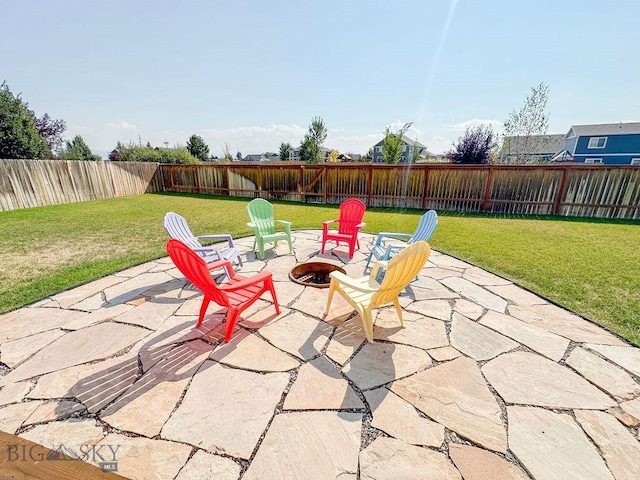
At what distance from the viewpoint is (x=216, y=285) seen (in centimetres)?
218

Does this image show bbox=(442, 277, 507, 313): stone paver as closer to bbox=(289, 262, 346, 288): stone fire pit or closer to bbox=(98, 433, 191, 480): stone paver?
bbox=(289, 262, 346, 288): stone fire pit

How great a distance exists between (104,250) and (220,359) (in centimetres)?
424

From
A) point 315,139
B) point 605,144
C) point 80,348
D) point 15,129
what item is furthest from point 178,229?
point 605,144

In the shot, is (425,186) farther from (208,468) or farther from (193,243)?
(208,468)

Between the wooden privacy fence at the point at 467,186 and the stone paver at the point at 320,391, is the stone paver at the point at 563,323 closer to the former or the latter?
the stone paver at the point at 320,391

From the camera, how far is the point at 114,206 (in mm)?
9609

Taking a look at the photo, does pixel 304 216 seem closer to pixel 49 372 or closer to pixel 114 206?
pixel 49 372

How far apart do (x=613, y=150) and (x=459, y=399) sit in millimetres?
36421

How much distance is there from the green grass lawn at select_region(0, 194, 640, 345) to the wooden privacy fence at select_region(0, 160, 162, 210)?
83cm

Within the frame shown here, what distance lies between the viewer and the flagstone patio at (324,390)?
54.7 inches

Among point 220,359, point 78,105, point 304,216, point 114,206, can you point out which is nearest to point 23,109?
point 78,105

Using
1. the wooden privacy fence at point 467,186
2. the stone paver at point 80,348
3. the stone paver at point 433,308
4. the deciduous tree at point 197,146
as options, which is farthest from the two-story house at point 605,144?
the deciduous tree at point 197,146

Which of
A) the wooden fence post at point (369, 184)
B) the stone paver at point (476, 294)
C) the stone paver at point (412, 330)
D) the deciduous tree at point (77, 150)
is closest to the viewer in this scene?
the stone paver at point (412, 330)

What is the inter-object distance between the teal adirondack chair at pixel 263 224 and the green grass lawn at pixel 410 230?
1282 millimetres
